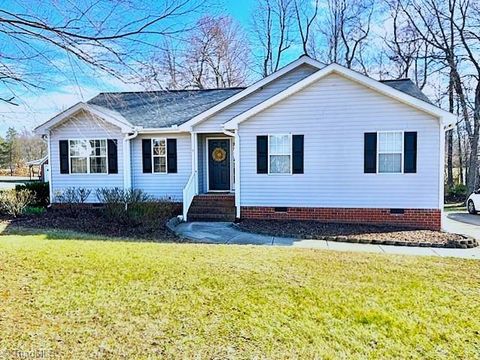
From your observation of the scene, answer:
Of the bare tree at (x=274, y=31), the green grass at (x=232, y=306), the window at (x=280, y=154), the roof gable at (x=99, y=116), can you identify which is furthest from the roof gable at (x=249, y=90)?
the bare tree at (x=274, y=31)

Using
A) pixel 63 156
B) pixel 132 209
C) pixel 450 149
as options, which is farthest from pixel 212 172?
pixel 450 149

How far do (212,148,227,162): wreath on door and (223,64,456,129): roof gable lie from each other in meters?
2.71

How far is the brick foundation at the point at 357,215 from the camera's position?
1132 cm

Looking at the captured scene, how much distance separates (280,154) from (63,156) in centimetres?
869

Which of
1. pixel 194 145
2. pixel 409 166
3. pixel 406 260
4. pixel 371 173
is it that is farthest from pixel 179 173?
pixel 406 260

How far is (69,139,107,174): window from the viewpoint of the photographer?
14523 millimetres

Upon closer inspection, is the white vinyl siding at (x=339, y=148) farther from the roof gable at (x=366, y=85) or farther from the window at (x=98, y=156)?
the window at (x=98, y=156)

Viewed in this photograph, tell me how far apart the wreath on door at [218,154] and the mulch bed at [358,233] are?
3.55 meters

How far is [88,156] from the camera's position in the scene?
14.6 meters

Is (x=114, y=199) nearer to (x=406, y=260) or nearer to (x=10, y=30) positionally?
(x=10, y=30)

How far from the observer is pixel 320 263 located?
21.6ft

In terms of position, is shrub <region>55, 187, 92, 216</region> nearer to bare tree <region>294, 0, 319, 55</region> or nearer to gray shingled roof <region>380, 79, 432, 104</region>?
gray shingled roof <region>380, 79, 432, 104</region>

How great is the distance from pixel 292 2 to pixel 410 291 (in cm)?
2870

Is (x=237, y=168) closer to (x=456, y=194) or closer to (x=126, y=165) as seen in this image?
(x=126, y=165)
